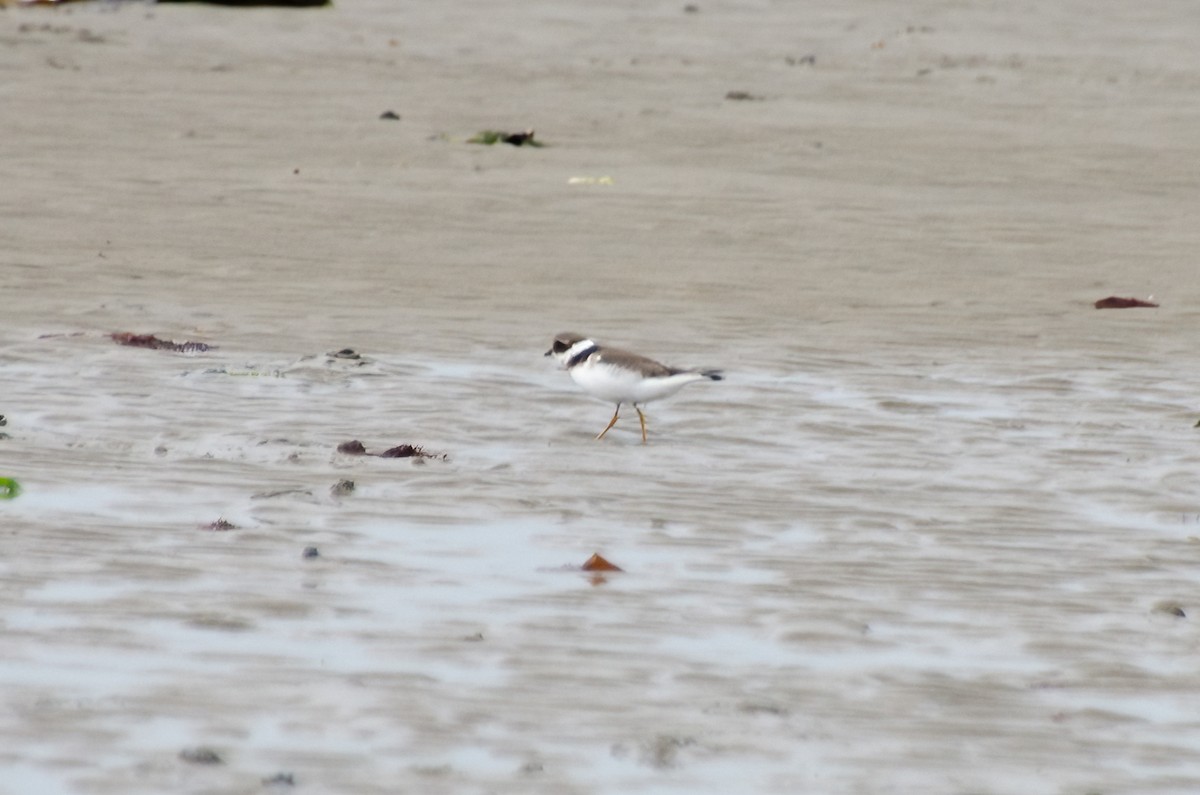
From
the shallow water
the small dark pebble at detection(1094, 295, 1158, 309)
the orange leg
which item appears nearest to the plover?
the orange leg

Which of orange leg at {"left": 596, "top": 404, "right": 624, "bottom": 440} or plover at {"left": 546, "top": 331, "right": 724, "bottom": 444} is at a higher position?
plover at {"left": 546, "top": 331, "right": 724, "bottom": 444}

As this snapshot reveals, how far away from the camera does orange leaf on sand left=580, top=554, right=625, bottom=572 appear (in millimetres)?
5816

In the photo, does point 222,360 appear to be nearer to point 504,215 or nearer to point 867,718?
point 504,215

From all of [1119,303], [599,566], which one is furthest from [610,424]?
[1119,303]

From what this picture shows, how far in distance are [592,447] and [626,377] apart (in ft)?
0.90

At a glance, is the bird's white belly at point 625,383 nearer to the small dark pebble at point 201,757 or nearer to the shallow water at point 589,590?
the shallow water at point 589,590

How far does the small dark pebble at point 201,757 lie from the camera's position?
164 inches

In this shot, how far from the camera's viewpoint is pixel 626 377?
781cm

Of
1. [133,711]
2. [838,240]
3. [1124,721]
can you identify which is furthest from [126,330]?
[1124,721]

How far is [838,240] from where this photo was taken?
12.7 meters

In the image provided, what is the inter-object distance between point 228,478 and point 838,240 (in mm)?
6420

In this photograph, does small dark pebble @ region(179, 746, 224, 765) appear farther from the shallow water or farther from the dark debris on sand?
the dark debris on sand

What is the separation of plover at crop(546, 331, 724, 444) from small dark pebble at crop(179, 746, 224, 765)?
376 centimetres

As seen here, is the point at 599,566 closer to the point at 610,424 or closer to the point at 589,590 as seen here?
the point at 589,590
